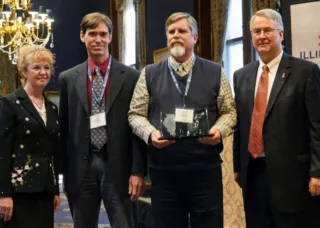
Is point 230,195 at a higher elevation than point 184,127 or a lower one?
lower

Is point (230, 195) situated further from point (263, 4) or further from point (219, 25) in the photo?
point (219, 25)

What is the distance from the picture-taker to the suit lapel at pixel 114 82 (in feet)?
9.38

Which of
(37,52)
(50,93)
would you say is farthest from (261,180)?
→ (50,93)

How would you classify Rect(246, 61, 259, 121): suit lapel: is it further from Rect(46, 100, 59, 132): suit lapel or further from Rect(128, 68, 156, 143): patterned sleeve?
Rect(46, 100, 59, 132): suit lapel

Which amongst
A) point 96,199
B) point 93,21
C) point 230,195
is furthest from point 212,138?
point 230,195

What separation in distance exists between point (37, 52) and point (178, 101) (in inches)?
34.7

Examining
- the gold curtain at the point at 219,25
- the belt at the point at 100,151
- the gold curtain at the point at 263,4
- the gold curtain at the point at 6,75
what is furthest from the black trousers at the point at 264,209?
the gold curtain at the point at 6,75

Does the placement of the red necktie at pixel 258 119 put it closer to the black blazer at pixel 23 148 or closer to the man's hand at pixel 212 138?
the man's hand at pixel 212 138

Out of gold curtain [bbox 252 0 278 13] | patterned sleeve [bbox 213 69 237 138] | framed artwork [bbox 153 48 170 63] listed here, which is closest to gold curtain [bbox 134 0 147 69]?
framed artwork [bbox 153 48 170 63]

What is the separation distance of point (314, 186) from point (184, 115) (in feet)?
2.43

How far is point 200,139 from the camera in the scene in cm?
261

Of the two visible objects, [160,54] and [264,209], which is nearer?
[264,209]

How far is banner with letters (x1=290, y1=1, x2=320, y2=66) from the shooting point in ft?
11.4

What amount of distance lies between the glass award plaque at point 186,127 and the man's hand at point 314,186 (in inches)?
22.7
